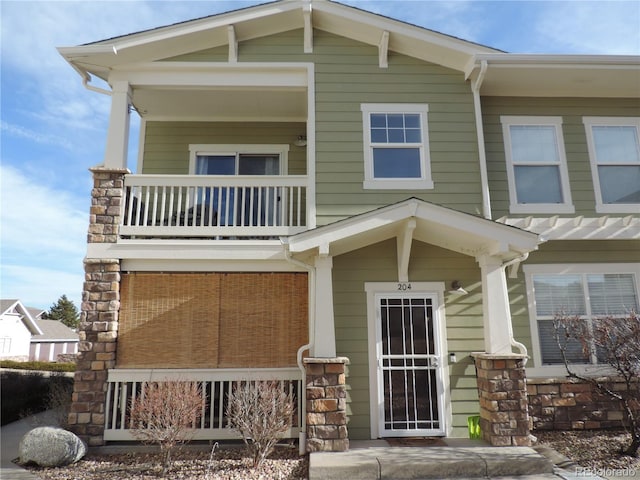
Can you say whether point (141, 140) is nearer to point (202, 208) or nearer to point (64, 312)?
point (202, 208)

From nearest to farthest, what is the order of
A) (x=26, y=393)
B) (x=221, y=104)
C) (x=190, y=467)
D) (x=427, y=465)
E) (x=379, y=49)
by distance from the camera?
1. (x=427, y=465)
2. (x=190, y=467)
3. (x=379, y=49)
4. (x=221, y=104)
5. (x=26, y=393)

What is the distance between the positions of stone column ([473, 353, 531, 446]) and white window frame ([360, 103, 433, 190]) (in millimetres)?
2833

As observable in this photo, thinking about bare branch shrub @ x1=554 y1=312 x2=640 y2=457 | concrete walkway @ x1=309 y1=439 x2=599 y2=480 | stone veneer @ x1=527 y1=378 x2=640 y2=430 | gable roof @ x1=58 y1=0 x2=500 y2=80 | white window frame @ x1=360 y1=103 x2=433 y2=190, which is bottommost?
concrete walkway @ x1=309 y1=439 x2=599 y2=480

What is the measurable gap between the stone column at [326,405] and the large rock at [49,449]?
9.89 feet

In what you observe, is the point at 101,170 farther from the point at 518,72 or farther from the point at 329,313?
the point at 518,72

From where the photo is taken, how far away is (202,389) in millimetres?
5887

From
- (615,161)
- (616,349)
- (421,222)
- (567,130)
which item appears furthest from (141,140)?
(615,161)

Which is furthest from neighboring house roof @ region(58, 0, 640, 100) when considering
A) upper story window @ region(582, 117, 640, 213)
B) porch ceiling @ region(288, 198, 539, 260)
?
porch ceiling @ region(288, 198, 539, 260)

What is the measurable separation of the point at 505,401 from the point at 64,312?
50762mm

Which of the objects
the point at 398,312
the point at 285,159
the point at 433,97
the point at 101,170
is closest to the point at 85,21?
the point at 101,170

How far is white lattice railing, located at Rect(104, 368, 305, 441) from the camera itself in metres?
5.77

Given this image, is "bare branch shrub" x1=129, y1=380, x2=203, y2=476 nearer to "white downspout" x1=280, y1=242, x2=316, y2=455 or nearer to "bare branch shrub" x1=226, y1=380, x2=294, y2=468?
"bare branch shrub" x1=226, y1=380, x2=294, y2=468

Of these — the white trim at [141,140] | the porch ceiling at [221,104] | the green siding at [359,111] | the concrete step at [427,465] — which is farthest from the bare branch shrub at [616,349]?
the white trim at [141,140]

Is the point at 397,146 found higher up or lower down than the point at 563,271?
higher up
